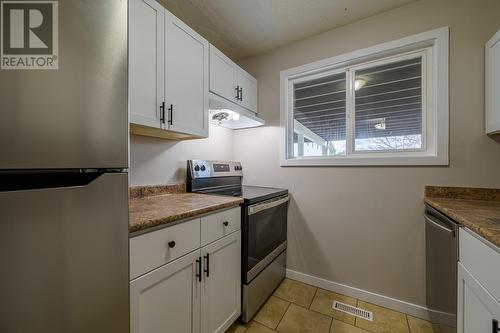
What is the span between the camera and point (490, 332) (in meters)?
0.76

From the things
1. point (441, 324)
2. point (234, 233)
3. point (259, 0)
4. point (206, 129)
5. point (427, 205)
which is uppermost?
point (259, 0)

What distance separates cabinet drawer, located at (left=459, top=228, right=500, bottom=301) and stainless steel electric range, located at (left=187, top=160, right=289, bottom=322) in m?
1.13

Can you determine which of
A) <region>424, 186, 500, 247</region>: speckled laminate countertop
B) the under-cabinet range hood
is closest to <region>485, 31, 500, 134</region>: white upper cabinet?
<region>424, 186, 500, 247</region>: speckled laminate countertop

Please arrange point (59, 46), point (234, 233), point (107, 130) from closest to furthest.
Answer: point (59, 46)
point (107, 130)
point (234, 233)

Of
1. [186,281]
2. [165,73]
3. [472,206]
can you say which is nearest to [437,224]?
[472,206]

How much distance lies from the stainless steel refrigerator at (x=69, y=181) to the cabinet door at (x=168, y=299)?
0.12 m

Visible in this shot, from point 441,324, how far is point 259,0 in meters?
2.48

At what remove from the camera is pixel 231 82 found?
6.25 feet

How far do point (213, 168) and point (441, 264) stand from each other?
1.84 m

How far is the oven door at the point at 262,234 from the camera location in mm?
1476

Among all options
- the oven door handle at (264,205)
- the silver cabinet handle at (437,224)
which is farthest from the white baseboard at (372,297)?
the oven door handle at (264,205)

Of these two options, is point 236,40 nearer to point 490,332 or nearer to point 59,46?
point 59,46

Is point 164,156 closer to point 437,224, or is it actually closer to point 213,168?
point 213,168

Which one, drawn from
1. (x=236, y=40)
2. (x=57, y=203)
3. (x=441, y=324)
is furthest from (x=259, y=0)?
(x=441, y=324)
